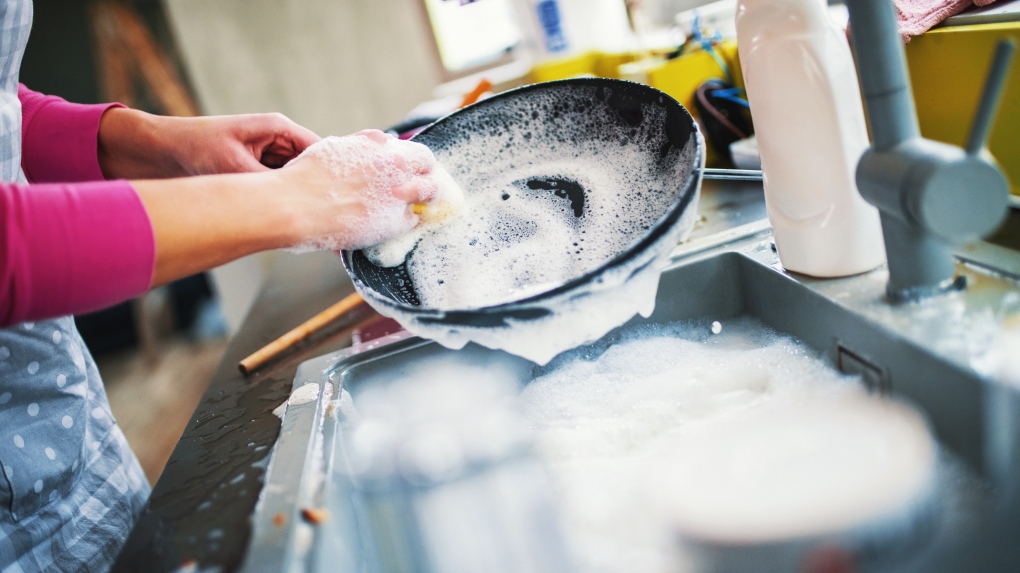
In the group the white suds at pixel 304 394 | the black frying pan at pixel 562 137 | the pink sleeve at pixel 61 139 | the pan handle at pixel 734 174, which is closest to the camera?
the black frying pan at pixel 562 137

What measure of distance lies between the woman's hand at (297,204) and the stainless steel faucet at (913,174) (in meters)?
0.39

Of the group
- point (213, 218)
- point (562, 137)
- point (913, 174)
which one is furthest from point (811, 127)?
point (213, 218)

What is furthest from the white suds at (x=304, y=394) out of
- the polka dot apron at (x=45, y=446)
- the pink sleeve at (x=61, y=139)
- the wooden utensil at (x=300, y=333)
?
the pink sleeve at (x=61, y=139)

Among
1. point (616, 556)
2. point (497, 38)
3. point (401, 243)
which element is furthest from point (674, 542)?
point (497, 38)

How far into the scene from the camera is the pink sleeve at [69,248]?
46cm

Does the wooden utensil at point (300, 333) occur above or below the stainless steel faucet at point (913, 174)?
below

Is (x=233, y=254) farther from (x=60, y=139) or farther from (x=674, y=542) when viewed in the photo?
(x=60, y=139)

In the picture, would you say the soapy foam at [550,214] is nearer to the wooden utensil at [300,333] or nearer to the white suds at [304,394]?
the white suds at [304,394]

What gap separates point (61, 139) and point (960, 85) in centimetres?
111

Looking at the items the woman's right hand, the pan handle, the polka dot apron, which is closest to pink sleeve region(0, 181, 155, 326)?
the woman's right hand

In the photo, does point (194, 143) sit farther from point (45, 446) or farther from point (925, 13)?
point (925, 13)

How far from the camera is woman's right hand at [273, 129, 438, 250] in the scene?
0.60 meters

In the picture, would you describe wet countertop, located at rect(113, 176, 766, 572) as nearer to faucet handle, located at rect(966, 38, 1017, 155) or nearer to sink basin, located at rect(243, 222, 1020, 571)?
sink basin, located at rect(243, 222, 1020, 571)

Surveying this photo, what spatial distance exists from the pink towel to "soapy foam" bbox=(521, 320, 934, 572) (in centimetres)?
36
